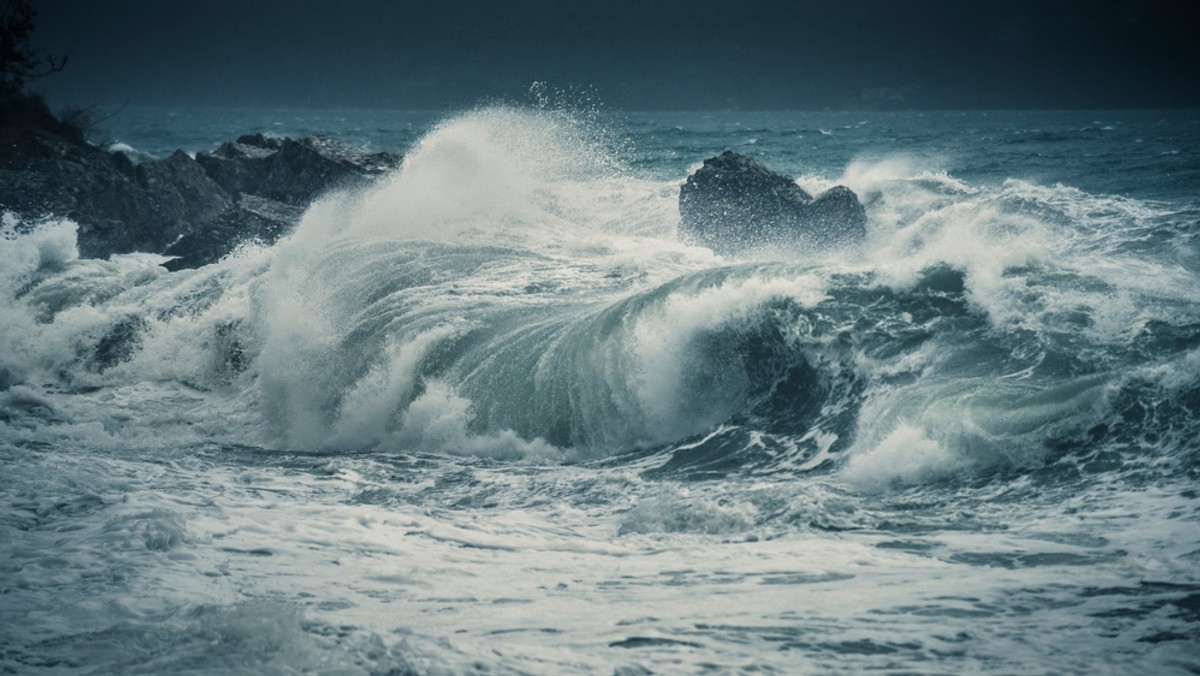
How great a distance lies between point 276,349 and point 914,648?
7.93m

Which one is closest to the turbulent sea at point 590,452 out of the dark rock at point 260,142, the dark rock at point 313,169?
the dark rock at point 313,169

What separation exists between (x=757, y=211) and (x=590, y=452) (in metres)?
8.37

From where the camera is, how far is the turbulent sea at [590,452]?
4676 mm

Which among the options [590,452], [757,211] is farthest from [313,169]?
[590,452]

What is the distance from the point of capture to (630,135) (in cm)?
4375

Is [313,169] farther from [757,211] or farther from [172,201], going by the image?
[757,211]

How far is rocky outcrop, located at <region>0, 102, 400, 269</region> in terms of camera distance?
51.2 ft

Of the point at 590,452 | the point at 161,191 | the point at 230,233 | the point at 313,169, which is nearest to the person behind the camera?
the point at 590,452

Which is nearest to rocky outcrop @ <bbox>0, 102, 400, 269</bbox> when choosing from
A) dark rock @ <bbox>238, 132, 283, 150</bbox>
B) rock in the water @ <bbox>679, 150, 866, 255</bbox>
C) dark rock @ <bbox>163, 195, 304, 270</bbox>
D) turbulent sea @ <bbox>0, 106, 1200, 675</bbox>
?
dark rock @ <bbox>163, 195, 304, 270</bbox>

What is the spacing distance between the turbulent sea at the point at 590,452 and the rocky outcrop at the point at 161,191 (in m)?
1.53

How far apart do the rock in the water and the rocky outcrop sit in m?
5.10

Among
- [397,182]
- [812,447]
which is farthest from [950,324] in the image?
[397,182]

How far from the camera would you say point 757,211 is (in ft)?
51.4

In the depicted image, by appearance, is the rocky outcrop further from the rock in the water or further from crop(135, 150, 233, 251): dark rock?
the rock in the water
